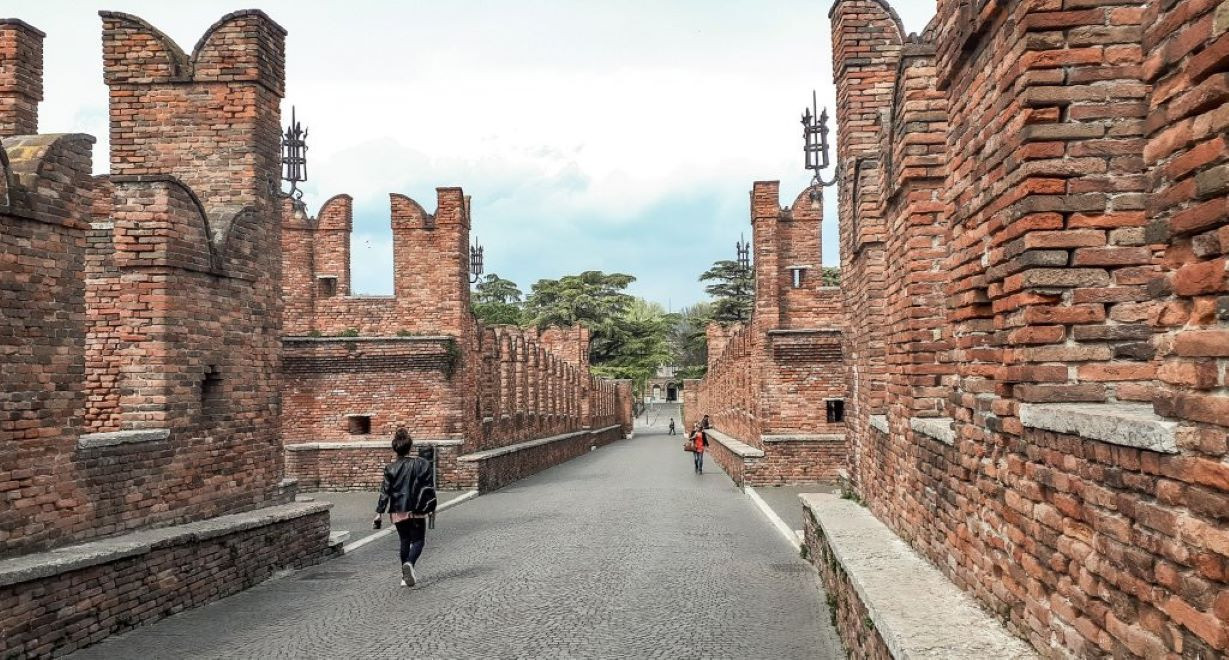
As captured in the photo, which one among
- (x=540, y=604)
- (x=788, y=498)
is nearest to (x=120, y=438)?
(x=540, y=604)

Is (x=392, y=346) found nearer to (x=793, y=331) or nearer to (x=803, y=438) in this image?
(x=793, y=331)

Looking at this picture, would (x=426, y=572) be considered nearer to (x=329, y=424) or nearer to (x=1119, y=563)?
(x=1119, y=563)

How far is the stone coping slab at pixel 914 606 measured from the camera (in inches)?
156

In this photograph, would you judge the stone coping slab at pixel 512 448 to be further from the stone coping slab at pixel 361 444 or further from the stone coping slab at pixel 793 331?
the stone coping slab at pixel 793 331

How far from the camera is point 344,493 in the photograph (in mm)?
19688

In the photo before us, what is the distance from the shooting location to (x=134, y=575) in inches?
288

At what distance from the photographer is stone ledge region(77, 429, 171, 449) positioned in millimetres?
7484

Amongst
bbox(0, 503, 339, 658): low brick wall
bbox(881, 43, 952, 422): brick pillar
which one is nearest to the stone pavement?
bbox(881, 43, 952, 422): brick pillar

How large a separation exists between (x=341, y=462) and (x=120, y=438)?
12.5 meters

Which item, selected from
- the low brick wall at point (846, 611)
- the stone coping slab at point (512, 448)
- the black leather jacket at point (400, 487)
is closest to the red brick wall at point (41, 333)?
the black leather jacket at point (400, 487)

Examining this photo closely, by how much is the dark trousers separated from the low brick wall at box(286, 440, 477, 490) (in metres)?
10.8

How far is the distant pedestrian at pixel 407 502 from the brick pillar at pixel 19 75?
614cm

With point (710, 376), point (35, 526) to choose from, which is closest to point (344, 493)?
point (35, 526)

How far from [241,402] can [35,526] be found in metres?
3.44
